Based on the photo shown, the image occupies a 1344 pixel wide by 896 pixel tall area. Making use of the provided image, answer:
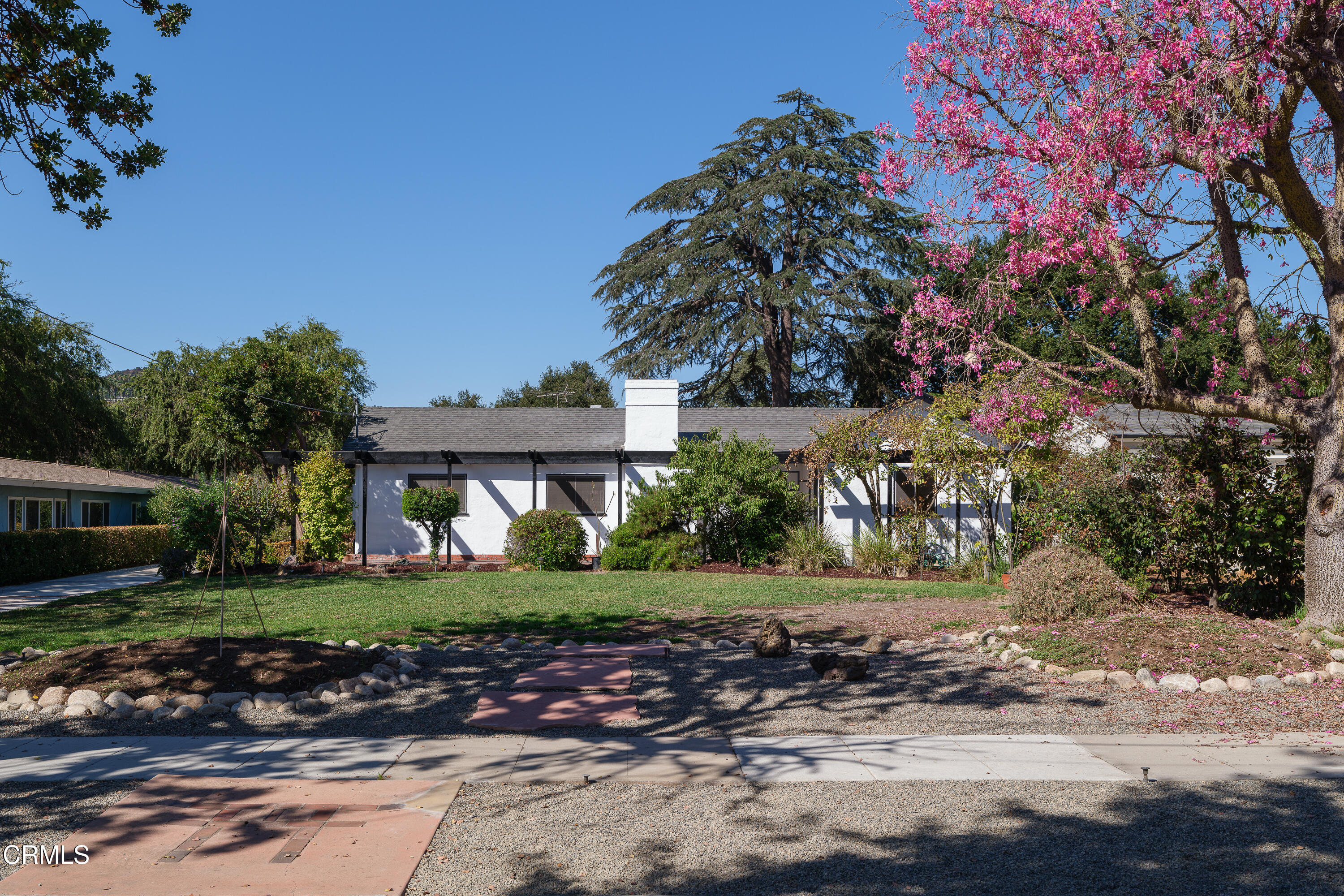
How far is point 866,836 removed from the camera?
4266 mm

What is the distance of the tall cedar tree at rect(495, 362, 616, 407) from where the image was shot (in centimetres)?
5391

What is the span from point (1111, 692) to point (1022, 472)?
9.57 metres

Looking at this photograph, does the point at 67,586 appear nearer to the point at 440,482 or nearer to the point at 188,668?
the point at 440,482

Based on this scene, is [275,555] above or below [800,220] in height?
below

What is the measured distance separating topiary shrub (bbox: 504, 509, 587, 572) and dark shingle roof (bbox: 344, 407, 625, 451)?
3526 millimetres

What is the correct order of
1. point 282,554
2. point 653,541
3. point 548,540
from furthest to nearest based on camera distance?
point 282,554 < point 653,541 < point 548,540

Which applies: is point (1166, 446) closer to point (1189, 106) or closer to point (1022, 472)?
point (1189, 106)

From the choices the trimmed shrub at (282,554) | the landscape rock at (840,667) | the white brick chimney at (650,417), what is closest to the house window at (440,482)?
the trimmed shrub at (282,554)

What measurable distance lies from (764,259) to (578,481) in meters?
14.8

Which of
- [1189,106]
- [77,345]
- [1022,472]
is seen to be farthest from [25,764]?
[77,345]

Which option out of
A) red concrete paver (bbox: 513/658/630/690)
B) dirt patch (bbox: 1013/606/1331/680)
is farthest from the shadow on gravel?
dirt patch (bbox: 1013/606/1331/680)

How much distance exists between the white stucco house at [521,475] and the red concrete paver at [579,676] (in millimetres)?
13414

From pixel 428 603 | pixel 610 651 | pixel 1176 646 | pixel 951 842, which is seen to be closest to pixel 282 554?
pixel 428 603

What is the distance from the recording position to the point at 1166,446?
10875 mm
